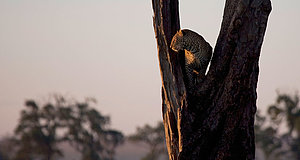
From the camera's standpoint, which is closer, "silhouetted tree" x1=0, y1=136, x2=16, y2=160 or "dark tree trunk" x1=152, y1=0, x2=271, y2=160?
"dark tree trunk" x1=152, y1=0, x2=271, y2=160

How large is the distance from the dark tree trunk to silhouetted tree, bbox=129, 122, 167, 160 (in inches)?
1739

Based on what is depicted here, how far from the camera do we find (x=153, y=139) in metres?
52.6

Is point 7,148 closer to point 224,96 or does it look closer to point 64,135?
point 64,135

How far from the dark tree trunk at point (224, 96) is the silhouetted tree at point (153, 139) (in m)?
44.2

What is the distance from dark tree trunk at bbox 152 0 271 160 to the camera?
7809mm

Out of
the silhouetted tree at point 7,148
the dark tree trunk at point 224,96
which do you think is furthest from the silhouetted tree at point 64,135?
the dark tree trunk at point 224,96

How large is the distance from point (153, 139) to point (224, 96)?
148 feet

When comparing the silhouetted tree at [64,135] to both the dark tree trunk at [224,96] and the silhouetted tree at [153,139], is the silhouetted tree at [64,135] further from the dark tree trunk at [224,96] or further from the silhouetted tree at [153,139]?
the dark tree trunk at [224,96]

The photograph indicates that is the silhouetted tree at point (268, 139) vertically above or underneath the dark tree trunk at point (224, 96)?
above

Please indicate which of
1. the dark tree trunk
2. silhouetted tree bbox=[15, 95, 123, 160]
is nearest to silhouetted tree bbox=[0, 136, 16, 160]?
silhouetted tree bbox=[15, 95, 123, 160]

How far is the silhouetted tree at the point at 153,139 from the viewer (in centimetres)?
5225

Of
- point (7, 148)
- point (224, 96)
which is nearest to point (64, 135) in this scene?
point (7, 148)

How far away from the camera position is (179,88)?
8078 mm

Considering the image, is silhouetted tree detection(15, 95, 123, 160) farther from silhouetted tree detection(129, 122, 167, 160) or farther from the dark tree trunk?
the dark tree trunk
